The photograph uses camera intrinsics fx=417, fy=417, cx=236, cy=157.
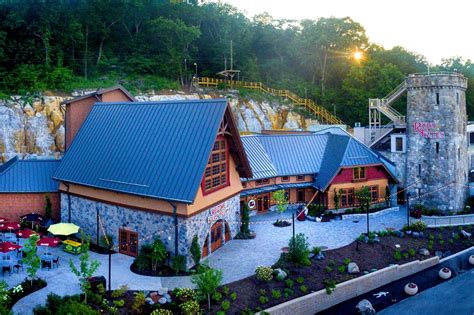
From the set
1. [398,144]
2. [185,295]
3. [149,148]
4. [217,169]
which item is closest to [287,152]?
[398,144]

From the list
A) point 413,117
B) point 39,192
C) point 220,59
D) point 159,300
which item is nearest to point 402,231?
point 413,117

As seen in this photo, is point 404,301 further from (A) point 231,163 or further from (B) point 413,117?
(B) point 413,117

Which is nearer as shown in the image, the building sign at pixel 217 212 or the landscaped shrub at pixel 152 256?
the landscaped shrub at pixel 152 256

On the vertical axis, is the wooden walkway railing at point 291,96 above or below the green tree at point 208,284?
above

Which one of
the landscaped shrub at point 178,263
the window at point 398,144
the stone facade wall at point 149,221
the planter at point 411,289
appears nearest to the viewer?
the landscaped shrub at point 178,263

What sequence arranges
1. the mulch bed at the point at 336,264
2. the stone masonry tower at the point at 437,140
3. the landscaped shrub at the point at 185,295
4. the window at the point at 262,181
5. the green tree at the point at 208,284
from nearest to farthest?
the green tree at the point at 208,284, the landscaped shrub at the point at 185,295, the mulch bed at the point at 336,264, the window at the point at 262,181, the stone masonry tower at the point at 437,140

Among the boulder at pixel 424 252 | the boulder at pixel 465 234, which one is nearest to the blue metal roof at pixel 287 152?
the boulder at pixel 424 252

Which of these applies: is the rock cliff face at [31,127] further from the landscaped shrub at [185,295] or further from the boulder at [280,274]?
the boulder at [280,274]

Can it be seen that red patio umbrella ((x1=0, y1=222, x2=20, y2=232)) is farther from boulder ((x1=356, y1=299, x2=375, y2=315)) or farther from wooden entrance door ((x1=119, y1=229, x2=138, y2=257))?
boulder ((x1=356, y1=299, x2=375, y2=315))
